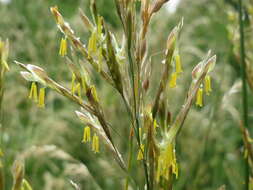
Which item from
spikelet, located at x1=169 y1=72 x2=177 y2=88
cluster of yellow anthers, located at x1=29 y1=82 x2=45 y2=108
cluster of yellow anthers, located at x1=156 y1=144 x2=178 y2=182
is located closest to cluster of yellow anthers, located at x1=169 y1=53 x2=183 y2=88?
spikelet, located at x1=169 y1=72 x2=177 y2=88

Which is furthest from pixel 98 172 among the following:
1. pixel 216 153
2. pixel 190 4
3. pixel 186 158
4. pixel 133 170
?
pixel 190 4

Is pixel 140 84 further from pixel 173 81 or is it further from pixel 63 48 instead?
pixel 63 48

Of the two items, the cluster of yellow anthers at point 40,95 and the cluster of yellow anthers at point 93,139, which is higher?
the cluster of yellow anthers at point 40,95

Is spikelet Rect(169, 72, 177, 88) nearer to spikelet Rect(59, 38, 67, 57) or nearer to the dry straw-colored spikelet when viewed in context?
the dry straw-colored spikelet

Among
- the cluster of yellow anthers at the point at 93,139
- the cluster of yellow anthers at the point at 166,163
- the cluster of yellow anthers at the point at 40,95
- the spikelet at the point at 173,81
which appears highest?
the spikelet at the point at 173,81

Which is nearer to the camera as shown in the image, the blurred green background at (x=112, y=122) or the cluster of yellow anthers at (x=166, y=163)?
the cluster of yellow anthers at (x=166, y=163)

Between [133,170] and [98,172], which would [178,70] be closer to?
[133,170]

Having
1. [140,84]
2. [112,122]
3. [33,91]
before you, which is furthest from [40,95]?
[112,122]

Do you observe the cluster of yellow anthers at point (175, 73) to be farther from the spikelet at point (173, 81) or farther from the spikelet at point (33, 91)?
the spikelet at point (33, 91)

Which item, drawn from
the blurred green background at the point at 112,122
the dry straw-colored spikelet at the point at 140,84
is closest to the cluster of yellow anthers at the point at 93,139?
the dry straw-colored spikelet at the point at 140,84

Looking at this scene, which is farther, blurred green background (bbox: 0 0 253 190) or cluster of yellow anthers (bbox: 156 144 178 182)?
blurred green background (bbox: 0 0 253 190)

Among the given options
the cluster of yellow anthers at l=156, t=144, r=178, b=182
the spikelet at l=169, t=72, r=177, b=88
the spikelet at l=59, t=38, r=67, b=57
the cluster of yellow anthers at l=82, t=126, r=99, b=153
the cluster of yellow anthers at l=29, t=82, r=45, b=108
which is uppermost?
the spikelet at l=59, t=38, r=67, b=57
